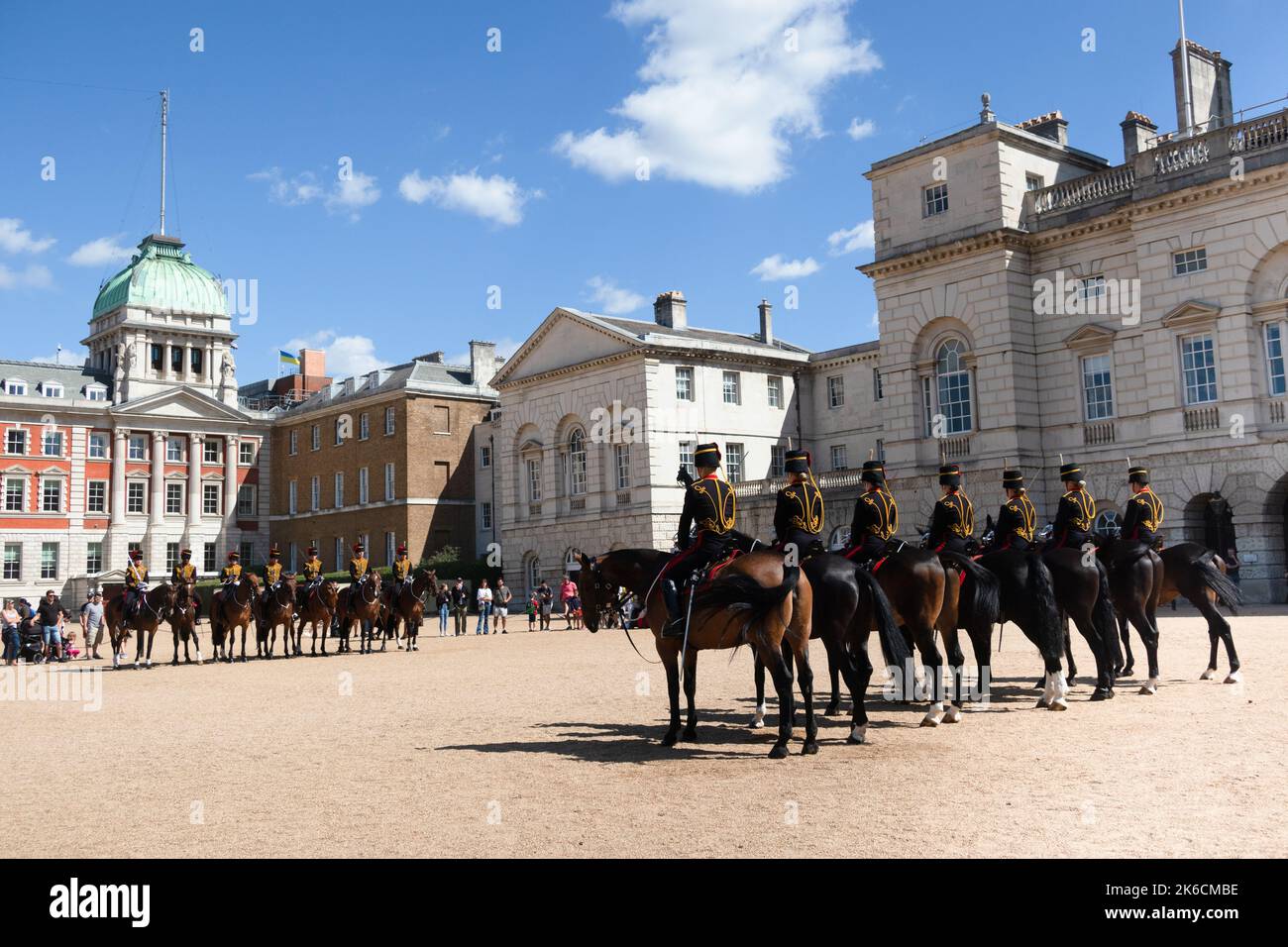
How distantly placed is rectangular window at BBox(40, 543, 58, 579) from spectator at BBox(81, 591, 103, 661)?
40.4 metres

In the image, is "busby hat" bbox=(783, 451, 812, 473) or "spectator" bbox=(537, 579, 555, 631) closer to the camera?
"busby hat" bbox=(783, 451, 812, 473)

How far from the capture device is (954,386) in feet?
125

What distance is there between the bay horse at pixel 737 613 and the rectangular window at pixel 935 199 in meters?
30.2

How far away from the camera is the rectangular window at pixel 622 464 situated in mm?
52031

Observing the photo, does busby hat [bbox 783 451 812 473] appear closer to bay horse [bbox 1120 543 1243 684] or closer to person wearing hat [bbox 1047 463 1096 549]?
person wearing hat [bbox 1047 463 1096 549]

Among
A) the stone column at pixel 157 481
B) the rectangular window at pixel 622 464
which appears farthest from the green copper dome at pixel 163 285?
the rectangular window at pixel 622 464

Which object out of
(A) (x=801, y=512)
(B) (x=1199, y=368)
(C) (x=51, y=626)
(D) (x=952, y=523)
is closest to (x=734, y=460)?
(B) (x=1199, y=368)

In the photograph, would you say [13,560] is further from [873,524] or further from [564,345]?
[873,524]

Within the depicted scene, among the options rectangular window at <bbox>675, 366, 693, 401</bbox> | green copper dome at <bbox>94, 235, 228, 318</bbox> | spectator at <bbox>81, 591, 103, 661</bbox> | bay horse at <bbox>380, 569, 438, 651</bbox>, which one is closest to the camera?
bay horse at <bbox>380, 569, 438, 651</bbox>

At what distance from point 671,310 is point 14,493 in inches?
1752

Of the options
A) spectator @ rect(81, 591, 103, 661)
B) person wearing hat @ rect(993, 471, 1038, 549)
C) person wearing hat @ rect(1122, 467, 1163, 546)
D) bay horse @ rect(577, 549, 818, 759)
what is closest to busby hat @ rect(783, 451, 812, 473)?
bay horse @ rect(577, 549, 818, 759)

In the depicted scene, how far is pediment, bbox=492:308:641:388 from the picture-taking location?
171ft
